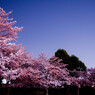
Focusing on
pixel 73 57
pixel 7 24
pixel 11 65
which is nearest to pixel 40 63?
pixel 11 65

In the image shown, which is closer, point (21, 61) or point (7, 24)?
point (7, 24)

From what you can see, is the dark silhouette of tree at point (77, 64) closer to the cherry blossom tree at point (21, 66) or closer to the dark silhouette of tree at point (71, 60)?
the dark silhouette of tree at point (71, 60)

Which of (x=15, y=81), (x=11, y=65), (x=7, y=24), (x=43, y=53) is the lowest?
(x=15, y=81)

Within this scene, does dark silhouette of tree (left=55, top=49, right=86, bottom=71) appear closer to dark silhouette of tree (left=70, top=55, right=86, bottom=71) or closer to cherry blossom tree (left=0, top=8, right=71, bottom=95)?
dark silhouette of tree (left=70, top=55, right=86, bottom=71)

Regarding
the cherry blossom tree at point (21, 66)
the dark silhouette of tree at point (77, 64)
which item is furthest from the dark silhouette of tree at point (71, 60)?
the cherry blossom tree at point (21, 66)

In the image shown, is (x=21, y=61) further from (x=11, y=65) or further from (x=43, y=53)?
(x=43, y=53)

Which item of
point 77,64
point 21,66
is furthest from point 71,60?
point 21,66

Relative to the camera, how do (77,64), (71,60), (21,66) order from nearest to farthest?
1. (21,66)
2. (77,64)
3. (71,60)

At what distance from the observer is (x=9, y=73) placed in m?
6.44

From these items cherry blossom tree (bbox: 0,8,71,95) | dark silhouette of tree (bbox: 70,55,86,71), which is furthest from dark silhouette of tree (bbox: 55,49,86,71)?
cherry blossom tree (bbox: 0,8,71,95)

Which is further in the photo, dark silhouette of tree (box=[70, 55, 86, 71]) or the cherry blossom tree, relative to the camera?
dark silhouette of tree (box=[70, 55, 86, 71])

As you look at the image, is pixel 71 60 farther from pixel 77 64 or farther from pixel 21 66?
pixel 21 66

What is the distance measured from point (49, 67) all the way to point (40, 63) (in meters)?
1.02

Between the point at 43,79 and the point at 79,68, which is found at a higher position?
the point at 79,68
